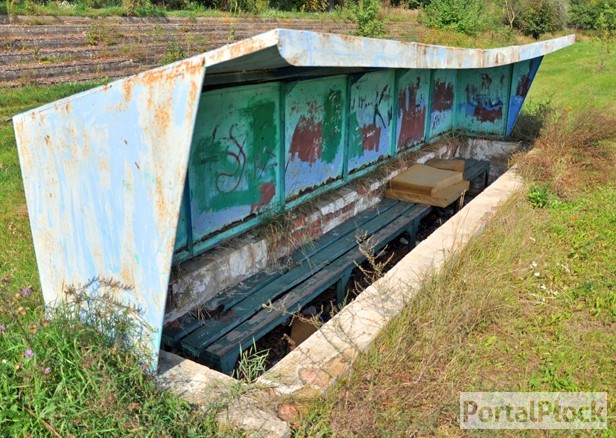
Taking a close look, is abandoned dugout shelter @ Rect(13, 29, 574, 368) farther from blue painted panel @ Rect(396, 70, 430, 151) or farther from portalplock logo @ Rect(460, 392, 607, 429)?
portalplock logo @ Rect(460, 392, 607, 429)

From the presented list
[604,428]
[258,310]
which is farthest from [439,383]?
[258,310]

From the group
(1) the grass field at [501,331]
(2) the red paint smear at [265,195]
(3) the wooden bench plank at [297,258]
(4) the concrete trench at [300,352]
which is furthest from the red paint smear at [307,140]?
(1) the grass field at [501,331]

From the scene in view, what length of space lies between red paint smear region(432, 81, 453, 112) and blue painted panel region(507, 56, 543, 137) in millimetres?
992

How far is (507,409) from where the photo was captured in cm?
317

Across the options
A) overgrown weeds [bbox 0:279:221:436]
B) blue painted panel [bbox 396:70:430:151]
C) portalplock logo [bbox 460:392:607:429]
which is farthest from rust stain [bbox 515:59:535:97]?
overgrown weeds [bbox 0:279:221:436]

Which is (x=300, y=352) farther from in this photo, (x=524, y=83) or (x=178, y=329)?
(x=524, y=83)

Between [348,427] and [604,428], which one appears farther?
[604,428]

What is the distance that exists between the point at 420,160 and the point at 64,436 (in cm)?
611

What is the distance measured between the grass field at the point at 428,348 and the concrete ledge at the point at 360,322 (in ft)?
0.34

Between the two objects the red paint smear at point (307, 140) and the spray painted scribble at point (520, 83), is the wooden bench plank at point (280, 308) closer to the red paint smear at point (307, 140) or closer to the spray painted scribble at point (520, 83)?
the red paint smear at point (307, 140)

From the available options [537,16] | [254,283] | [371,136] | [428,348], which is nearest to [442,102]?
[371,136]

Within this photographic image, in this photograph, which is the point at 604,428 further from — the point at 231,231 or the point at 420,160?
the point at 420,160

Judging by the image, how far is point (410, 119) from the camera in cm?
757

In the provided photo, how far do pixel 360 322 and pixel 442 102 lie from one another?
5754mm
